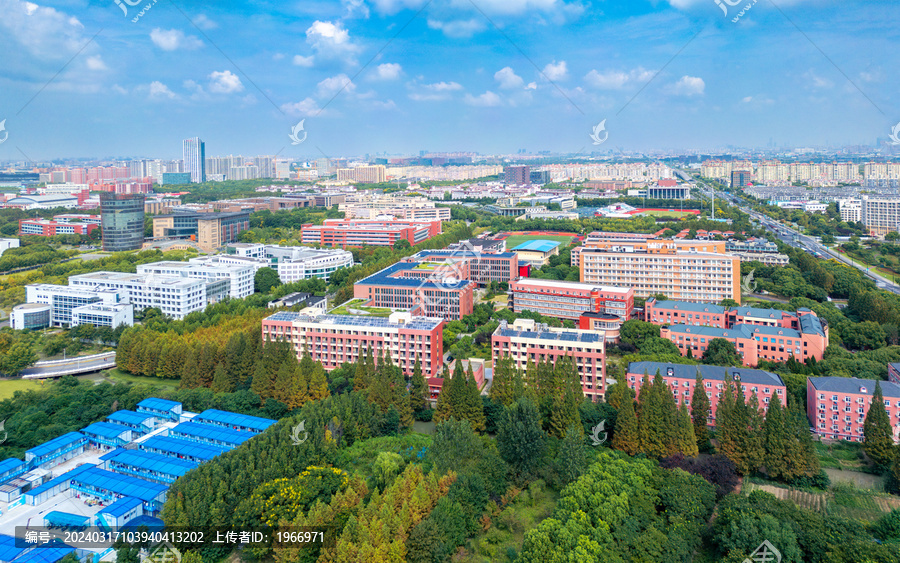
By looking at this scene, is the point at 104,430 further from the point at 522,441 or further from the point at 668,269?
the point at 668,269

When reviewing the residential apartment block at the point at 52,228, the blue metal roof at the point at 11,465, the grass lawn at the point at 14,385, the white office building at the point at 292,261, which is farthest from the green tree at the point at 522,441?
the residential apartment block at the point at 52,228

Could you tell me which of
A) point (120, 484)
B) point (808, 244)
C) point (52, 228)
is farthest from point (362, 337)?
point (52, 228)


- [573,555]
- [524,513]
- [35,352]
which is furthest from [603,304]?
[35,352]

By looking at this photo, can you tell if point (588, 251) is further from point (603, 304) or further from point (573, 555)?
point (573, 555)

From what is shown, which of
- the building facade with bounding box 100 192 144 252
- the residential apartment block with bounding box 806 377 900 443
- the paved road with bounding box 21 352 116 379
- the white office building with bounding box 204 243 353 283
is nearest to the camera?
the residential apartment block with bounding box 806 377 900 443

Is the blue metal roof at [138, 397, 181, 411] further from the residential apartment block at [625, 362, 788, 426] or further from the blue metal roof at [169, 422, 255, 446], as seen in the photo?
the residential apartment block at [625, 362, 788, 426]

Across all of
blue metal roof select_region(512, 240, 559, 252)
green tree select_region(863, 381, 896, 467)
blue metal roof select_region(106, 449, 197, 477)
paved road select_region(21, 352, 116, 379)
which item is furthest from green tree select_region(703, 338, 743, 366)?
paved road select_region(21, 352, 116, 379)

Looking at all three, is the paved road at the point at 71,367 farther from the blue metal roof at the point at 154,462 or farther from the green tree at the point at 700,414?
the green tree at the point at 700,414
